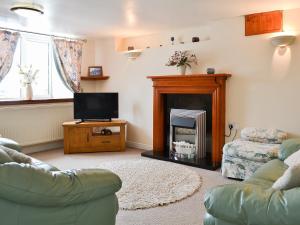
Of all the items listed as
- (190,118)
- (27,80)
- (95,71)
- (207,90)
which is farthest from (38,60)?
(207,90)

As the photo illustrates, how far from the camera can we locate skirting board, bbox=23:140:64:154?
201 inches

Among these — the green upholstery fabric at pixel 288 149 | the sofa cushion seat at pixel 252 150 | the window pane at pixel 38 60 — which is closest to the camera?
the green upholstery fabric at pixel 288 149

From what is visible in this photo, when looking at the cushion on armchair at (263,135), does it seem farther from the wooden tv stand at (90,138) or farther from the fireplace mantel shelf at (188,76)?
the wooden tv stand at (90,138)

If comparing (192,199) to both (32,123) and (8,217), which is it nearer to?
(8,217)

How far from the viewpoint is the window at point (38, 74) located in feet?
16.0

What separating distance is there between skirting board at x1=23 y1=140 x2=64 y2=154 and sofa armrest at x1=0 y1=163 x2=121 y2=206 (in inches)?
154

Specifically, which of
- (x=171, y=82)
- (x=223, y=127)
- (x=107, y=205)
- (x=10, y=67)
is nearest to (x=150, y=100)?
(x=171, y=82)

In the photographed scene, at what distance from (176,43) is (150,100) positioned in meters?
1.16

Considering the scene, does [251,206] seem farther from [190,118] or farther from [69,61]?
[69,61]

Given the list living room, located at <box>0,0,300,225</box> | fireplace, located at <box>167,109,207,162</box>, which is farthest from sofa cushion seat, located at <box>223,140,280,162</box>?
fireplace, located at <box>167,109,207,162</box>

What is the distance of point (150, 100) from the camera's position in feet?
17.5

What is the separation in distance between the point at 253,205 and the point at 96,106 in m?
4.19

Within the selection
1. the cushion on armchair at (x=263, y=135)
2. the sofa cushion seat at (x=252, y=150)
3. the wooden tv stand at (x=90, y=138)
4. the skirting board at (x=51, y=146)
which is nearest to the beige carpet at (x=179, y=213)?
the sofa cushion seat at (x=252, y=150)

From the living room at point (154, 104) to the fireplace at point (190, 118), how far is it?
0.02 meters
